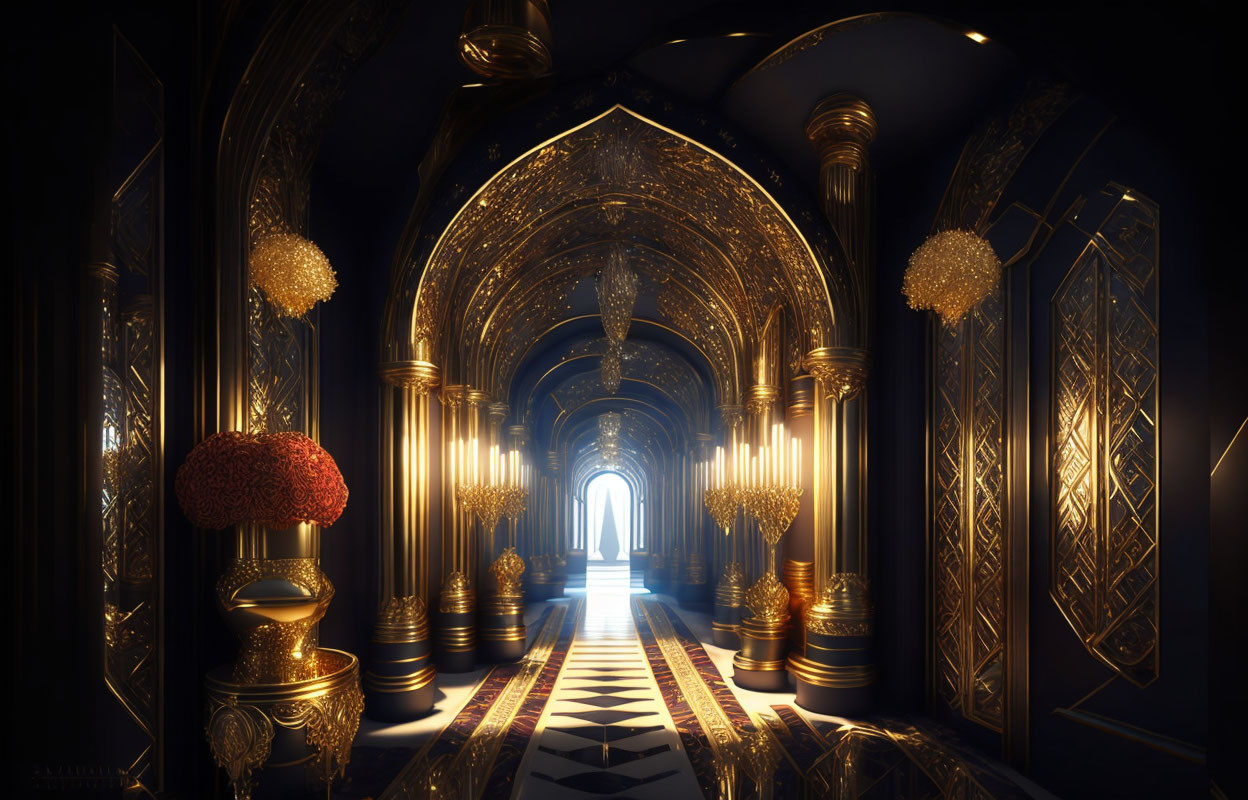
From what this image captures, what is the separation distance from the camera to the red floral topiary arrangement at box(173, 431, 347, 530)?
10.9ft

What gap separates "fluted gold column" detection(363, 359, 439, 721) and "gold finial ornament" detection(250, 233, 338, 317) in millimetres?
2114

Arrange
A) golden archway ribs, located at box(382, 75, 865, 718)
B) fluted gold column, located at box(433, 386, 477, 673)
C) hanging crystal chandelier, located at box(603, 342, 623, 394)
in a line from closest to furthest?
golden archway ribs, located at box(382, 75, 865, 718) < fluted gold column, located at box(433, 386, 477, 673) < hanging crystal chandelier, located at box(603, 342, 623, 394)

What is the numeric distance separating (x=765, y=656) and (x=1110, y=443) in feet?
11.8

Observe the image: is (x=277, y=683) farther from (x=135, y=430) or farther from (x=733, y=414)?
(x=733, y=414)

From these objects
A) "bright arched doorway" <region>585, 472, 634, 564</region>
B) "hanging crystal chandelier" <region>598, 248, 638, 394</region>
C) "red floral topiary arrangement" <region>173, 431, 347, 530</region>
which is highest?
"hanging crystal chandelier" <region>598, 248, 638, 394</region>

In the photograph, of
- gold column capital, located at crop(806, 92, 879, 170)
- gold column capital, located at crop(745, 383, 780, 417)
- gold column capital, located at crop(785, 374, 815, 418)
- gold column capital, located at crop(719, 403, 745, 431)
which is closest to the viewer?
gold column capital, located at crop(806, 92, 879, 170)

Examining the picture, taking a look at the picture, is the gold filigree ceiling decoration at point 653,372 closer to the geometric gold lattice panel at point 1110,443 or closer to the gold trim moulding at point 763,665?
the gold trim moulding at point 763,665

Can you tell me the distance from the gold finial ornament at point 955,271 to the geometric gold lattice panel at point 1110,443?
43 centimetres

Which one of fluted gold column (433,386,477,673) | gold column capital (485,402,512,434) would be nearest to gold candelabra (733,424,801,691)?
fluted gold column (433,386,477,673)

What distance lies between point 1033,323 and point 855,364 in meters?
1.51

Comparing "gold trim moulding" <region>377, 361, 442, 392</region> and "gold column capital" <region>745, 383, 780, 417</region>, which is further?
"gold column capital" <region>745, 383, 780, 417</region>

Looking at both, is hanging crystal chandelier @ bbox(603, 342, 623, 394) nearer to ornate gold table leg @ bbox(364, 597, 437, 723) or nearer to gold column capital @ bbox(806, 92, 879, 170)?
gold column capital @ bbox(806, 92, 879, 170)

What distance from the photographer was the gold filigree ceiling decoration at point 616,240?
6.29 meters

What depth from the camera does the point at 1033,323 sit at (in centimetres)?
462
